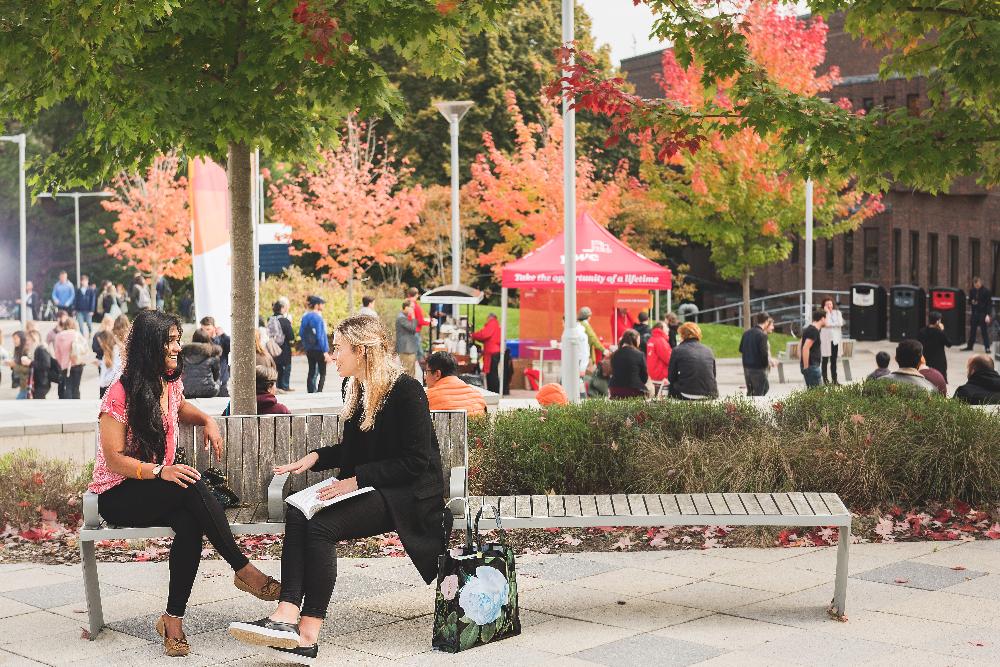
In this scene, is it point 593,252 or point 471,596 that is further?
point 593,252

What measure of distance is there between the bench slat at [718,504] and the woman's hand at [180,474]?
2521 mm

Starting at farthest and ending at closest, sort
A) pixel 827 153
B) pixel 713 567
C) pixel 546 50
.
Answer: pixel 546 50 → pixel 827 153 → pixel 713 567

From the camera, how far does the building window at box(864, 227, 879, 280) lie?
4966 cm

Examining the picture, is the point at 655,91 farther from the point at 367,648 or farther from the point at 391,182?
the point at 367,648

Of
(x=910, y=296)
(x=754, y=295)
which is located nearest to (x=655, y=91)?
(x=754, y=295)

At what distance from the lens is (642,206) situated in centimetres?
4453

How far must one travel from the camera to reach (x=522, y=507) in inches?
281

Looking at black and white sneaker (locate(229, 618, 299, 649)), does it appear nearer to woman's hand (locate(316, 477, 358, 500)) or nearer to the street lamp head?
woman's hand (locate(316, 477, 358, 500))

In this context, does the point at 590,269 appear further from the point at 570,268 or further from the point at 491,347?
the point at 570,268

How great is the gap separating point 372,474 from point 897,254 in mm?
44390

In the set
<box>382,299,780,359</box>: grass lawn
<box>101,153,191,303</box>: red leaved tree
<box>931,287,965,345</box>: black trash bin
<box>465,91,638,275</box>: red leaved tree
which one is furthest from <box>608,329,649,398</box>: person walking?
<box>101,153,191,303</box>: red leaved tree

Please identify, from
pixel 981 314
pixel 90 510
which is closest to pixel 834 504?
pixel 90 510

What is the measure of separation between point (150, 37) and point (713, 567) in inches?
211

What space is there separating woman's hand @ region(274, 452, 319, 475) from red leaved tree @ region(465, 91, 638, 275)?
34.6 metres
